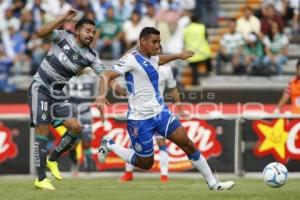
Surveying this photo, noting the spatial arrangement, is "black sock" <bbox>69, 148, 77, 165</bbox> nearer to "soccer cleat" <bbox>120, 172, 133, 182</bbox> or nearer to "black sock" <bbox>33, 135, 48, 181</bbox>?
"soccer cleat" <bbox>120, 172, 133, 182</bbox>

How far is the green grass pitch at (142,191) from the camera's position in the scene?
1229 cm

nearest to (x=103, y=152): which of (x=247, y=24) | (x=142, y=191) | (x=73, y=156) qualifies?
(x=142, y=191)

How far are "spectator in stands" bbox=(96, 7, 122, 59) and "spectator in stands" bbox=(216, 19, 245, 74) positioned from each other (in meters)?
2.75

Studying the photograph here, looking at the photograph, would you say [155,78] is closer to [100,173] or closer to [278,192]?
[278,192]

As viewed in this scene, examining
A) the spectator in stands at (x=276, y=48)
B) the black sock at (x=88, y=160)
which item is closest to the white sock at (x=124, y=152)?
the black sock at (x=88, y=160)

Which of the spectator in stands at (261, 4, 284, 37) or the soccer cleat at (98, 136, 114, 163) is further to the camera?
the spectator in stands at (261, 4, 284, 37)

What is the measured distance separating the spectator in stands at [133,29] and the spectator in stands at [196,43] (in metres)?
1.28

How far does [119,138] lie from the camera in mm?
18578

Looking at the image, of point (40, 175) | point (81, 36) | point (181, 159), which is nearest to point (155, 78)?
point (81, 36)

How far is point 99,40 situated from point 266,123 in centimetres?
706

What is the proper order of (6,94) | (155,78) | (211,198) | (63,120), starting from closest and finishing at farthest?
1. (211,198)
2. (155,78)
3. (63,120)
4. (6,94)

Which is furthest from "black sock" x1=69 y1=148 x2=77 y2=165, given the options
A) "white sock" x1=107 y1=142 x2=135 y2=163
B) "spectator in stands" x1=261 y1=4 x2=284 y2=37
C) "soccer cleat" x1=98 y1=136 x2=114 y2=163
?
"spectator in stands" x1=261 y1=4 x2=284 y2=37

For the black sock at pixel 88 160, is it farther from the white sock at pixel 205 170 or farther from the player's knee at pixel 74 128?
the white sock at pixel 205 170

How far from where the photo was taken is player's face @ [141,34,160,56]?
12.7m
